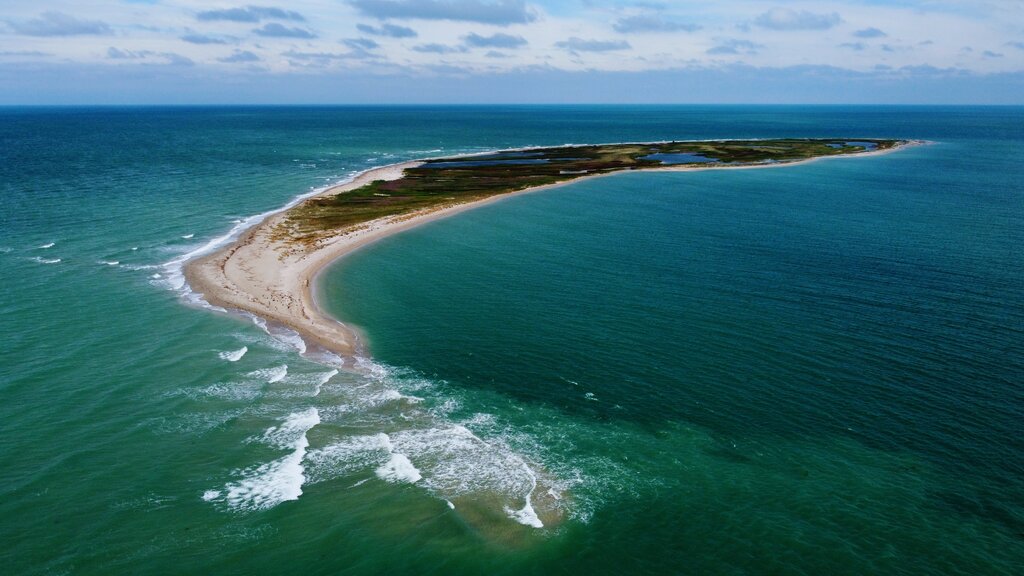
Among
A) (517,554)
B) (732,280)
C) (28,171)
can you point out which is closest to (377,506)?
(517,554)

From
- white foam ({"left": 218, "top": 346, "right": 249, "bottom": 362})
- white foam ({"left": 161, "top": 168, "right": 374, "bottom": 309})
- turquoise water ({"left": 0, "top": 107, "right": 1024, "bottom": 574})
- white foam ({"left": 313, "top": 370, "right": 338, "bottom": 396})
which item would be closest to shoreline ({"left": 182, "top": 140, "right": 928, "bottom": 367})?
white foam ({"left": 161, "top": 168, "right": 374, "bottom": 309})

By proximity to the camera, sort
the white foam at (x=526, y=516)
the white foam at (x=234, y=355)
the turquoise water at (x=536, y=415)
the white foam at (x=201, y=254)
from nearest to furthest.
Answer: the turquoise water at (x=536, y=415) < the white foam at (x=526, y=516) < the white foam at (x=234, y=355) < the white foam at (x=201, y=254)

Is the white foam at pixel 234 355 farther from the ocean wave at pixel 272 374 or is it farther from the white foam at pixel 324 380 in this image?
the white foam at pixel 324 380

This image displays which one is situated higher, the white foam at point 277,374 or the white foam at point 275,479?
the white foam at point 277,374

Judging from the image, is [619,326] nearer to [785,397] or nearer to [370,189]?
[785,397]

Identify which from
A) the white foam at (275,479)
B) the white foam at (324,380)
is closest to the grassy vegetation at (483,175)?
the white foam at (324,380)

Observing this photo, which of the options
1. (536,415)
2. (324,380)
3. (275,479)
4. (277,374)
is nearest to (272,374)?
(277,374)

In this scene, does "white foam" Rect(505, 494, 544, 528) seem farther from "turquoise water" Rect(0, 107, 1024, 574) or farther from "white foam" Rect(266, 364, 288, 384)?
"white foam" Rect(266, 364, 288, 384)
